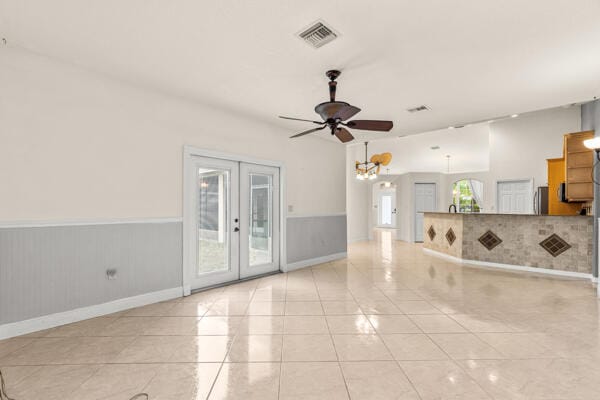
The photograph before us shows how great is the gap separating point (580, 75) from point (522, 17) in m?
1.75

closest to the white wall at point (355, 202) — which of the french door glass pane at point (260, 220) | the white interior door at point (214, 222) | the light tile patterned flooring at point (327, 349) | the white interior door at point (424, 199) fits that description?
the white interior door at point (424, 199)

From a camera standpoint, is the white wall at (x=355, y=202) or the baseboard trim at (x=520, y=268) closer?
the baseboard trim at (x=520, y=268)

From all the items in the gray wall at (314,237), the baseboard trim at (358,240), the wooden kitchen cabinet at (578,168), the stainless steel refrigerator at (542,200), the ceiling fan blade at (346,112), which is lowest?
the baseboard trim at (358,240)

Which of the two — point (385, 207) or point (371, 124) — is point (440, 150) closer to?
point (371, 124)

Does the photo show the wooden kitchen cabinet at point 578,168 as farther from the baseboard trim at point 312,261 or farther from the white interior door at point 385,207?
the white interior door at point 385,207

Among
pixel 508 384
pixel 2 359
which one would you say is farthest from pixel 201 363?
pixel 508 384

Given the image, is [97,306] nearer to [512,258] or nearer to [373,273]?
[373,273]

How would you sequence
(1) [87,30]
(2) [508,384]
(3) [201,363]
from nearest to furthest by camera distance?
(2) [508,384], (3) [201,363], (1) [87,30]

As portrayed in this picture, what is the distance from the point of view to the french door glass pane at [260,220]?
4875 mm

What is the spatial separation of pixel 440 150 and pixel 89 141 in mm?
8761

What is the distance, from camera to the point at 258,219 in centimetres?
498

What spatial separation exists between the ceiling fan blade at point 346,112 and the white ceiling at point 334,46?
0.49 meters

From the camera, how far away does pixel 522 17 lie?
7.44 ft

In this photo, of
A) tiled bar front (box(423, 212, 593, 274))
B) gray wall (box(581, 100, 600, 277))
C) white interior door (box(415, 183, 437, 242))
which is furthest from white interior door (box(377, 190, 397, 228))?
gray wall (box(581, 100, 600, 277))
